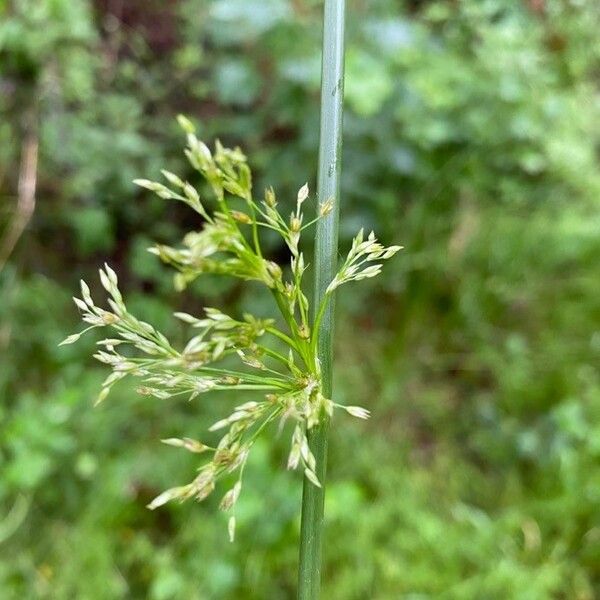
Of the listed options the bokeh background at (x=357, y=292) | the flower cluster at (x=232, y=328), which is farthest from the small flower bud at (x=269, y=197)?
the bokeh background at (x=357, y=292)

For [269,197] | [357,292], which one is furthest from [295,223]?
[357,292]

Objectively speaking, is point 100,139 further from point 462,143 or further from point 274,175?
point 462,143

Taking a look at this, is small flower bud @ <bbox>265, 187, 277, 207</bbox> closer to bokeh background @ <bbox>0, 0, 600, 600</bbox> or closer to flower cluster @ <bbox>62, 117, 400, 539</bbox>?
flower cluster @ <bbox>62, 117, 400, 539</bbox>

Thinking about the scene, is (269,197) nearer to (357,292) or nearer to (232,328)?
(232,328)

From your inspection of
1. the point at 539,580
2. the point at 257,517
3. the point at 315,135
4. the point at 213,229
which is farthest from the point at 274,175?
the point at 213,229

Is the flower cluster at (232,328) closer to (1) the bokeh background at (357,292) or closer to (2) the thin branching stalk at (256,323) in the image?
(2) the thin branching stalk at (256,323)
